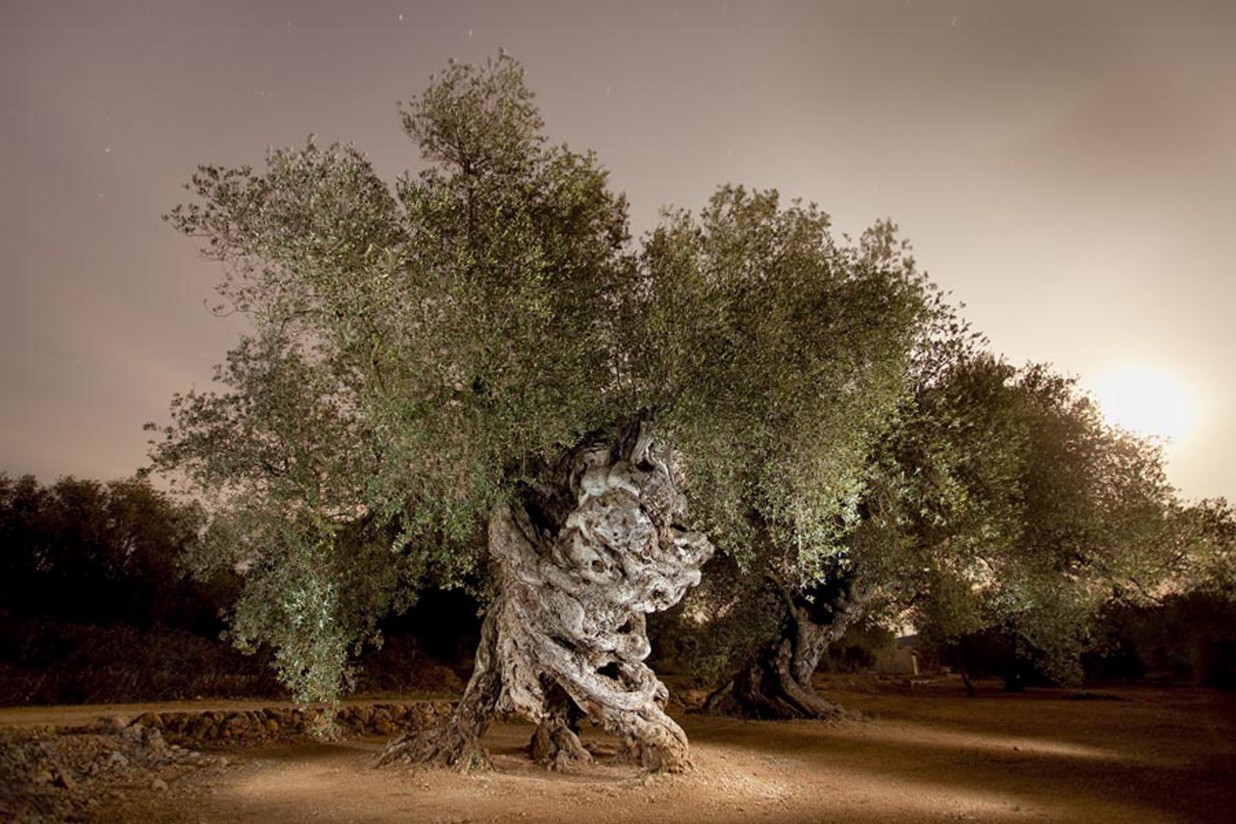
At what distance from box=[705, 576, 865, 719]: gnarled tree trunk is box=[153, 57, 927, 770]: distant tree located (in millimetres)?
11754

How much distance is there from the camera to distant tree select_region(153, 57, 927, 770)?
41.3ft

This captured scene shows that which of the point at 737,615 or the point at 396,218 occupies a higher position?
the point at 396,218

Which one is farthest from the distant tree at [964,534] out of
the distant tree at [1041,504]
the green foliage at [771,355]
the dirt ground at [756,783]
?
the dirt ground at [756,783]

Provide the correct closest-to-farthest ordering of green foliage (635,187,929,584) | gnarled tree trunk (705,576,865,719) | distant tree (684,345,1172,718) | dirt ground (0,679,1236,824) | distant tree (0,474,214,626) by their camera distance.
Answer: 1. dirt ground (0,679,1236,824)
2. green foliage (635,187,929,584)
3. distant tree (684,345,1172,718)
4. gnarled tree trunk (705,576,865,719)
5. distant tree (0,474,214,626)

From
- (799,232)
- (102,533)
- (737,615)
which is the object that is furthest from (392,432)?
(102,533)

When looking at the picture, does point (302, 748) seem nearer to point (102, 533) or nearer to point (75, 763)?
point (75, 763)

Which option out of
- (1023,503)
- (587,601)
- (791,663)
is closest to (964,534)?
(1023,503)

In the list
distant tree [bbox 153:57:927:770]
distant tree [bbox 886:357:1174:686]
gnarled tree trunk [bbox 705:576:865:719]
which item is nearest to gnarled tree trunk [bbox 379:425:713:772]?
distant tree [bbox 153:57:927:770]

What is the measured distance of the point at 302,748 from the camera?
18203 millimetres

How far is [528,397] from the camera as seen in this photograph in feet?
41.9

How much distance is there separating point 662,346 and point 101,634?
27.6 m

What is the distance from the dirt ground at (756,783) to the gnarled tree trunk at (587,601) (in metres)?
0.87

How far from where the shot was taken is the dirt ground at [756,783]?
11.4 meters

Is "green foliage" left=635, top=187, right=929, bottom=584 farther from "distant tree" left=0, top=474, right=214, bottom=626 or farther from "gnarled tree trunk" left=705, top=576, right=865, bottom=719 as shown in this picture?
"distant tree" left=0, top=474, right=214, bottom=626
